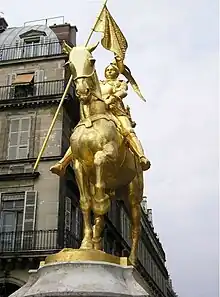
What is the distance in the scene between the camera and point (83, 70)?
23.3ft

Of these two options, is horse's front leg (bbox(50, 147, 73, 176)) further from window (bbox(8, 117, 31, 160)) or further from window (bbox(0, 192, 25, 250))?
window (bbox(8, 117, 31, 160))

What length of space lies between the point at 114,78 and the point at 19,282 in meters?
16.2

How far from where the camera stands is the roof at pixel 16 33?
29266 millimetres

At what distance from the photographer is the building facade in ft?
74.6

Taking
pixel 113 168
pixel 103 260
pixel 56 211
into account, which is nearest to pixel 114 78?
pixel 113 168

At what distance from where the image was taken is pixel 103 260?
6.46 metres

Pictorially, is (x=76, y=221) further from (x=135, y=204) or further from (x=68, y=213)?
(x=135, y=204)

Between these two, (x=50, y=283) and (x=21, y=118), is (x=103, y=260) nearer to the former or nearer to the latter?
(x=50, y=283)

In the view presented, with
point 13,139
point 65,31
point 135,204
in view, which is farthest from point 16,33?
point 135,204

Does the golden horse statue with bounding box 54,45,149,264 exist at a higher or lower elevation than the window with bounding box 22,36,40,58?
lower

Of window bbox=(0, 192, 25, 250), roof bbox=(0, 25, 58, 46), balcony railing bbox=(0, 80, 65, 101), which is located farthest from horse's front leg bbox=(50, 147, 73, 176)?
roof bbox=(0, 25, 58, 46)

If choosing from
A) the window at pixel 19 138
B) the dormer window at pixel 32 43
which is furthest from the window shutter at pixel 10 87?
the dormer window at pixel 32 43

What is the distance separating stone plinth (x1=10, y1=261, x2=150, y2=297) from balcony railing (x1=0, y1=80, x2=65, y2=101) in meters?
19.7

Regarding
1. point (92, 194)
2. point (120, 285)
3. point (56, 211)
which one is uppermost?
point (56, 211)
